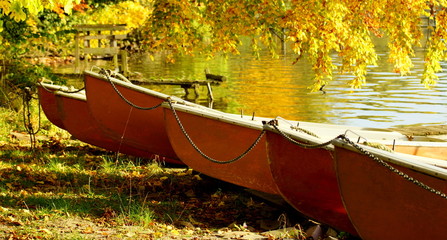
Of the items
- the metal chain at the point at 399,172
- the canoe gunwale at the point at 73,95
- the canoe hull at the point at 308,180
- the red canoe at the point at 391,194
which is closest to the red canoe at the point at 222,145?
the canoe hull at the point at 308,180

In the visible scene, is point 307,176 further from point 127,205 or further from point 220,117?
point 127,205

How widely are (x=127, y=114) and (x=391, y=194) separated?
5.38 metres

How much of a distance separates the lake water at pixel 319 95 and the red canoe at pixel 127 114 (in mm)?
7000

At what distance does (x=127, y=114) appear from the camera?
9.88 meters

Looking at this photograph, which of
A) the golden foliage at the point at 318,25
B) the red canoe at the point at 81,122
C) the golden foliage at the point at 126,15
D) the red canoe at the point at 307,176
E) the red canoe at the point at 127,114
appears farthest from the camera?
the golden foliage at the point at 126,15

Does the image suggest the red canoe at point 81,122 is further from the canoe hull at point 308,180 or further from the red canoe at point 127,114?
the canoe hull at point 308,180

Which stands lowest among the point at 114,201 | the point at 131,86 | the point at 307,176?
the point at 114,201

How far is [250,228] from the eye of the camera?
7047 millimetres

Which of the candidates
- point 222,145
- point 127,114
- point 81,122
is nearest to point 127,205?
point 222,145

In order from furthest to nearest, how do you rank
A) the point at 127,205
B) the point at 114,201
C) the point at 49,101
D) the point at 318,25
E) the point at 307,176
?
the point at 49,101, the point at 318,25, the point at 114,201, the point at 127,205, the point at 307,176

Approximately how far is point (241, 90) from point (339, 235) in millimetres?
20318

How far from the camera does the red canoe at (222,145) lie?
295 inches

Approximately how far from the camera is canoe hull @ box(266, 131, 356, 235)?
650 cm

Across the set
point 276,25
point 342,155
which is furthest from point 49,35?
point 342,155
